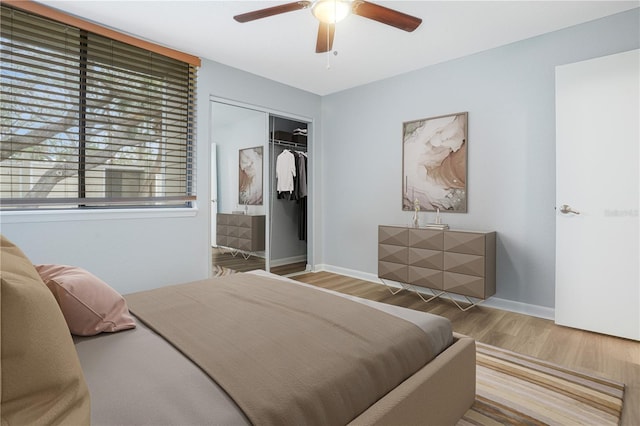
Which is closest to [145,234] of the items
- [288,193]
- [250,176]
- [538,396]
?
[250,176]

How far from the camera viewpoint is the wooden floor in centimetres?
204

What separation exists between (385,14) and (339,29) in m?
0.80

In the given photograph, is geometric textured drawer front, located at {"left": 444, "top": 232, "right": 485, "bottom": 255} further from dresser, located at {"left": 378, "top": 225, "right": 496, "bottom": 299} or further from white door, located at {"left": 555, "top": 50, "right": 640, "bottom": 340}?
white door, located at {"left": 555, "top": 50, "right": 640, "bottom": 340}

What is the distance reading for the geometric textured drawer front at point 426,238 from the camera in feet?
10.8

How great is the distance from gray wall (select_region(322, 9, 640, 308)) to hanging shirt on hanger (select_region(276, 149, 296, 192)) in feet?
3.22

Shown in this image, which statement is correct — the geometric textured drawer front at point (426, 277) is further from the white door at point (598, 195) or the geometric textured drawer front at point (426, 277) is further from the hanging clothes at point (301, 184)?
the hanging clothes at point (301, 184)

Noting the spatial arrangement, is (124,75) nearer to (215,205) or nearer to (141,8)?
(141,8)

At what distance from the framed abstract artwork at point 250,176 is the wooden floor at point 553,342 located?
191cm

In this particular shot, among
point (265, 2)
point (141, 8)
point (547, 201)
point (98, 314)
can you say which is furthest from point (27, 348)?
point (547, 201)

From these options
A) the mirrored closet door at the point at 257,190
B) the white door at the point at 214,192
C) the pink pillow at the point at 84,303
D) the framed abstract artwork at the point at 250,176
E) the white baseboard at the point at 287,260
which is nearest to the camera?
the pink pillow at the point at 84,303

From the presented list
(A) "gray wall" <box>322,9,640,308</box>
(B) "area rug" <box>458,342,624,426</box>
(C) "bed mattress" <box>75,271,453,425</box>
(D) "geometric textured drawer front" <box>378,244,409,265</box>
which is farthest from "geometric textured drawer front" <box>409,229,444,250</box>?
(C) "bed mattress" <box>75,271,453,425</box>

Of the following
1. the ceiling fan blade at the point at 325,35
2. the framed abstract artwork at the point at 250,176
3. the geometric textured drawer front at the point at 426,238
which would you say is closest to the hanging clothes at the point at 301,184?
the framed abstract artwork at the point at 250,176

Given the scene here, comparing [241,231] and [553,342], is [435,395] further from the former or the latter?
[241,231]

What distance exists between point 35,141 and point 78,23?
101 cm
